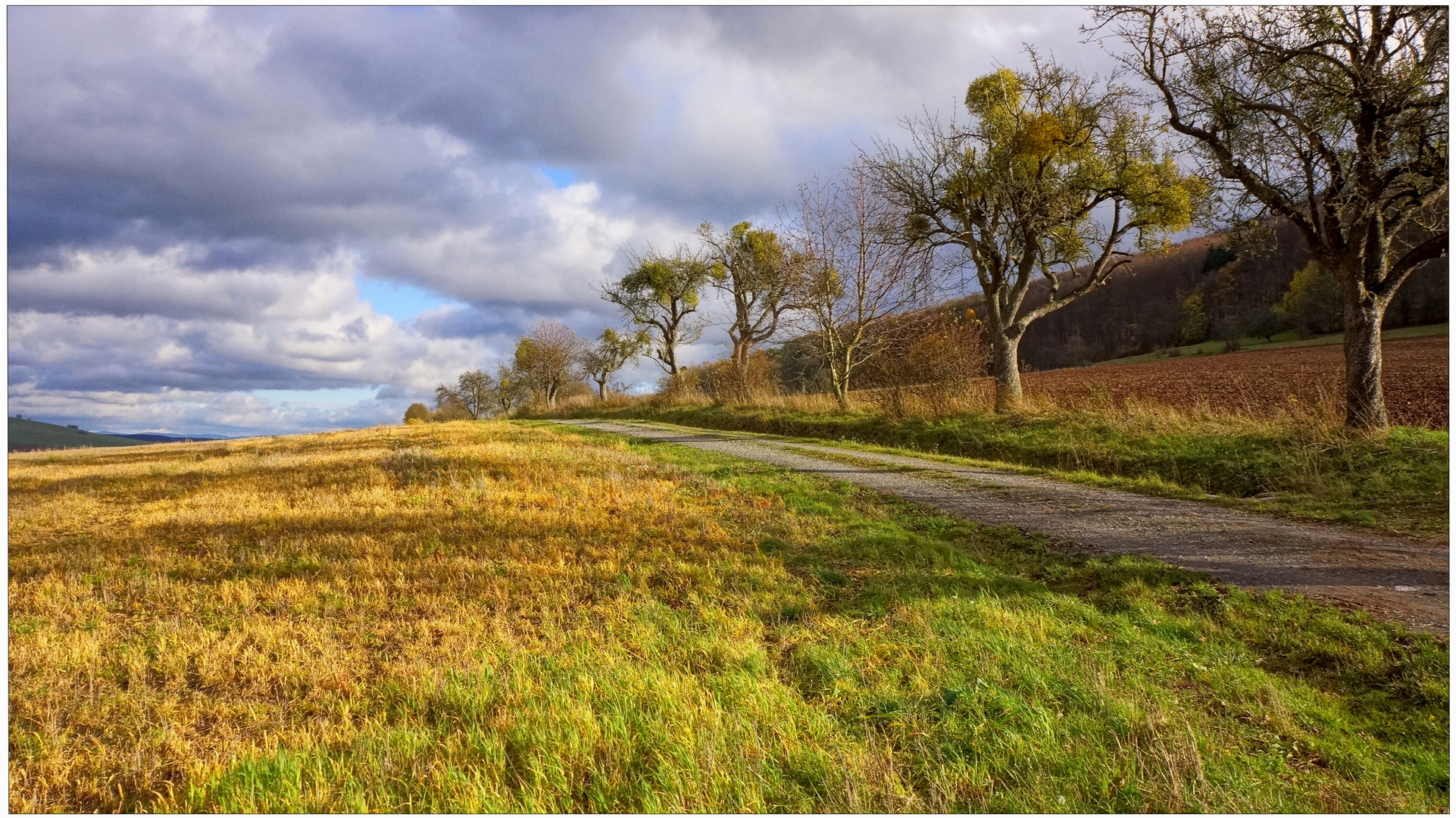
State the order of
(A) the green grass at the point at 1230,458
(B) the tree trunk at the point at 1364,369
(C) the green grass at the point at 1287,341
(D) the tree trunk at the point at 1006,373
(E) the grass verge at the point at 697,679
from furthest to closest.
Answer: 1. (C) the green grass at the point at 1287,341
2. (D) the tree trunk at the point at 1006,373
3. (B) the tree trunk at the point at 1364,369
4. (A) the green grass at the point at 1230,458
5. (E) the grass verge at the point at 697,679

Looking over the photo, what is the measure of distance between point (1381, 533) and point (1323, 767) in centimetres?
554

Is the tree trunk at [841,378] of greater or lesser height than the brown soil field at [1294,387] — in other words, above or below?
above

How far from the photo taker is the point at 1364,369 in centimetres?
1112

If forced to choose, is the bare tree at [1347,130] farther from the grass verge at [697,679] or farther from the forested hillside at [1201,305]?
the grass verge at [697,679]

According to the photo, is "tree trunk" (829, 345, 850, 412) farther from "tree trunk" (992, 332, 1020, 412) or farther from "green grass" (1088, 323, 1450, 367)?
"green grass" (1088, 323, 1450, 367)

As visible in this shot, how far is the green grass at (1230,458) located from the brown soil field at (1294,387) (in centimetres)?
116

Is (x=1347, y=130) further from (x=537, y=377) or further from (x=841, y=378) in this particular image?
(x=537, y=377)

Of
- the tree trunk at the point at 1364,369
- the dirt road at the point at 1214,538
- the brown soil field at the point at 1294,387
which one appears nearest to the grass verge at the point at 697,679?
the dirt road at the point at 1214,538

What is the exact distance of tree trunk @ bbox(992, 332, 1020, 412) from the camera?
56.6 feet

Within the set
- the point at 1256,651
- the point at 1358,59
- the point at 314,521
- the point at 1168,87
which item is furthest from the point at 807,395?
the point at 1256,651

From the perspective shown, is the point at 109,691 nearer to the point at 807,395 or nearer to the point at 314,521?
the point at 314,521

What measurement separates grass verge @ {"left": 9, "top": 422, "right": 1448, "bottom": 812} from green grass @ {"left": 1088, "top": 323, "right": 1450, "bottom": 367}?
43028mm

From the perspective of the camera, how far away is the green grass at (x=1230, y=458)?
325 inches

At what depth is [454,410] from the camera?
75375 millimetres
